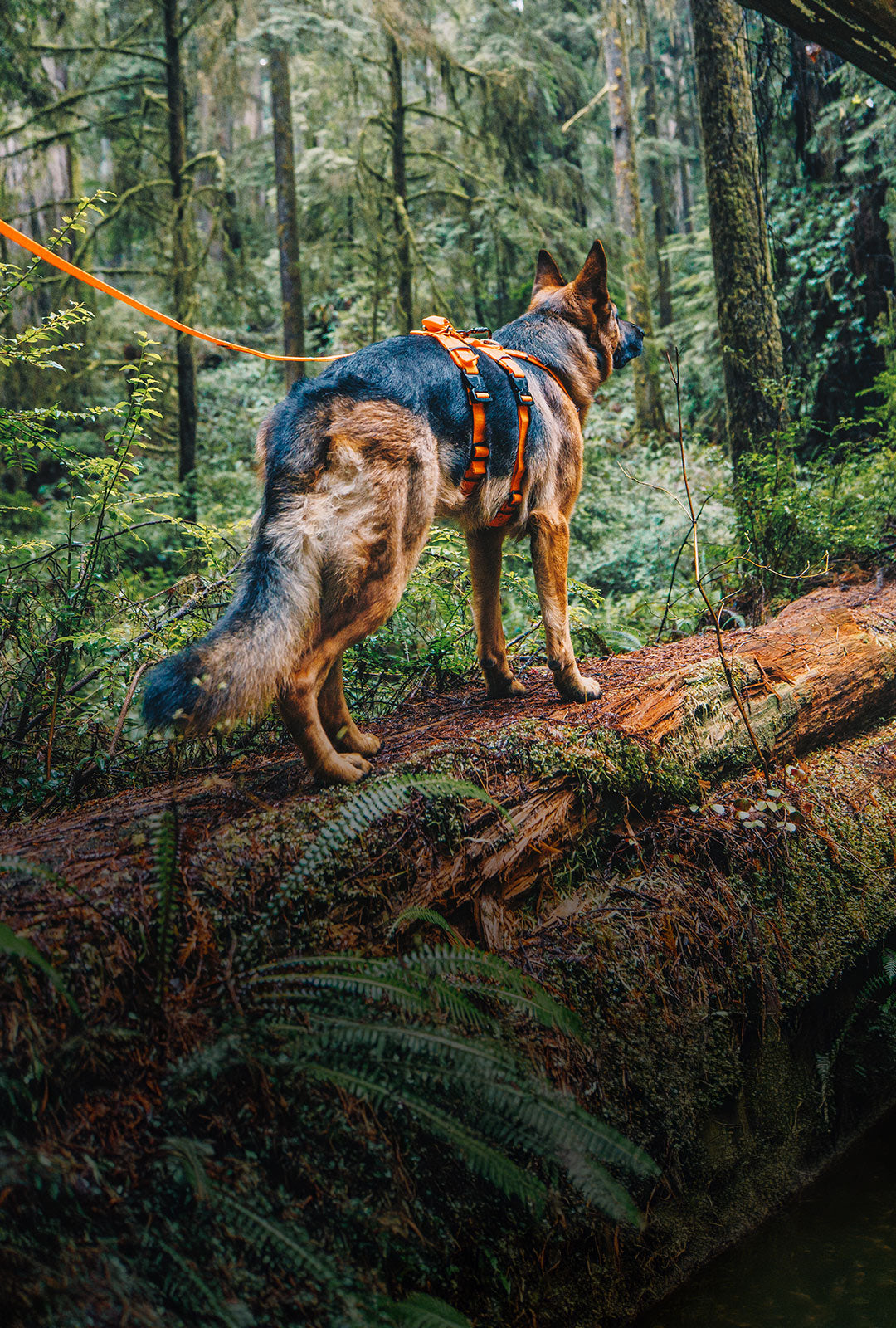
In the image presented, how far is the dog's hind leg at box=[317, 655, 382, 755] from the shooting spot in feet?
10.2

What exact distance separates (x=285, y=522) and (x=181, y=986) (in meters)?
1.53

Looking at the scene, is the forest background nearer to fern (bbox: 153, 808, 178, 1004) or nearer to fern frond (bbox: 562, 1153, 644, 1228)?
fern (bbox: 153, 808, 178, 1004)

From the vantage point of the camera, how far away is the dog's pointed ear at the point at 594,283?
398cm

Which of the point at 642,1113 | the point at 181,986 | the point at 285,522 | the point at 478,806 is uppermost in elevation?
the point at 285,522

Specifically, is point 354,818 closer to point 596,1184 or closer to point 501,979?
point 501,979

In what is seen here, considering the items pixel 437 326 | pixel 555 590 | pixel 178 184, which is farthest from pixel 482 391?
pixel 178 184

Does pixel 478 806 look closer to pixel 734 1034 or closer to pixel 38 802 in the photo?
pixel 734 1034

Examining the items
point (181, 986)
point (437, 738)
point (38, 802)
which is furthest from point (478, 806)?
point (38, 802)

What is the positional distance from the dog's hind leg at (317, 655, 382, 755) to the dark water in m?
2.07

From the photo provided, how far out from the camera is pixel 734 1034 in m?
2.82

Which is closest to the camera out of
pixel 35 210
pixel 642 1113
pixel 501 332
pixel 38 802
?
pixel 642 1113

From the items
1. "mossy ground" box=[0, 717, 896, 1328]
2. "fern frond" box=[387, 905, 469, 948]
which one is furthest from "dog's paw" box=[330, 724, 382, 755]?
"fern frond" box=[387, 905, 469, 948]

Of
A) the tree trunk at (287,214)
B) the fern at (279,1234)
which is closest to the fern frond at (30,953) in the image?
the fern at (279,1234)

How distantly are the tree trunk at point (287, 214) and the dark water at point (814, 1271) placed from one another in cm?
1185
